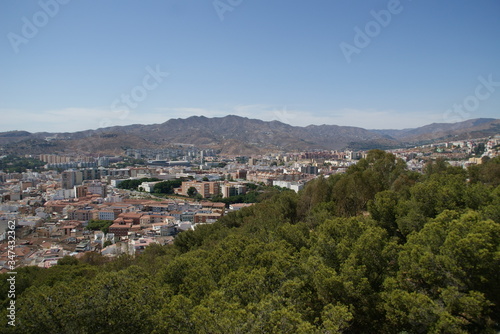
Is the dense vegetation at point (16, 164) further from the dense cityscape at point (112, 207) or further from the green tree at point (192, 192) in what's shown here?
the green tree at point (192, 192)

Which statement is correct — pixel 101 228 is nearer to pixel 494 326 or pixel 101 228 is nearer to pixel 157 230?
pixel 157 230

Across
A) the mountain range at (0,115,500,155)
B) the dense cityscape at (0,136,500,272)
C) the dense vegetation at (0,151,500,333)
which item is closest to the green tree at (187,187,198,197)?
the dense cityscape at (0,136,500,272)

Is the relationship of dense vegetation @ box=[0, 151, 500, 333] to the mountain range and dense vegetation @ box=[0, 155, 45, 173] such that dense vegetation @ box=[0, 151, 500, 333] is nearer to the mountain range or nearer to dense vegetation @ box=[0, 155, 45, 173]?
dense vegetation @ box=[0, 155, 45, 173]

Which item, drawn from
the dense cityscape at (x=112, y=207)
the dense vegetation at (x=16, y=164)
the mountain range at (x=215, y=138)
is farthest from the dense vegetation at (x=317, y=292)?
the mountain range at (x=215, y=138)

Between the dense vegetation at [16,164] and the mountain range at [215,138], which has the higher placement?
the mountain range at [215,138]

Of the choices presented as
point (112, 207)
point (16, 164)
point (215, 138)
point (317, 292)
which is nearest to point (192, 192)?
point (112, 207)

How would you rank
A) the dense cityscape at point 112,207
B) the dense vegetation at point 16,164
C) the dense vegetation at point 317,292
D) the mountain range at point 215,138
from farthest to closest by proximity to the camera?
the mountain range at point 215,138
the dense vegetation at point 16,164
the dense cityscape at point 112,207
the dense vegetation at point 317,292

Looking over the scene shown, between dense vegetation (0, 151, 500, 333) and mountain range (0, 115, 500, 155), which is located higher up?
mountain range (0, 115, 500, 155)
